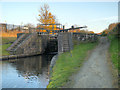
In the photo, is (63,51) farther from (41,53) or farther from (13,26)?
(13,26)

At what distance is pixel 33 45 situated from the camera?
19156mm

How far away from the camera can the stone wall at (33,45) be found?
17375 mm

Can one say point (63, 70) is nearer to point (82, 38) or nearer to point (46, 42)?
point (82, 38)

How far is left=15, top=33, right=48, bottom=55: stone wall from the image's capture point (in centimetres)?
1738

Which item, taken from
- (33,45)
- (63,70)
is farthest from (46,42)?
(63,70)

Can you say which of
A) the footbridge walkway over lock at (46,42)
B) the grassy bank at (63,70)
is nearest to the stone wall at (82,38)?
the footbridge walkway over lock at (46,42)

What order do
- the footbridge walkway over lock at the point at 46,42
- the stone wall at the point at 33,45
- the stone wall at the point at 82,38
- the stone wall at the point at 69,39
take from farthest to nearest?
the stone wall at the point at 82,38
the stone wall at the point at 33,45
the footbridge walkway over lock at the point at 46,42
the stone wall at the point at 69,39

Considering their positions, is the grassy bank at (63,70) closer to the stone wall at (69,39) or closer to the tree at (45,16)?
the stone wall at (69,39)

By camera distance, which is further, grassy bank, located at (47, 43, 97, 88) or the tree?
the tree

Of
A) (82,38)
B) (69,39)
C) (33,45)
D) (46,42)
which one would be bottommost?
(33,45)

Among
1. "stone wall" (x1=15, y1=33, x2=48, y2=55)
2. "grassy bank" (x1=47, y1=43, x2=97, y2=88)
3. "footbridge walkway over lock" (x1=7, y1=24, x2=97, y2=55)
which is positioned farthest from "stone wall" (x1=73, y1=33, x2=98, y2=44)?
"grassy bank" (x1=47, y1=43, x2=97, y2=88)

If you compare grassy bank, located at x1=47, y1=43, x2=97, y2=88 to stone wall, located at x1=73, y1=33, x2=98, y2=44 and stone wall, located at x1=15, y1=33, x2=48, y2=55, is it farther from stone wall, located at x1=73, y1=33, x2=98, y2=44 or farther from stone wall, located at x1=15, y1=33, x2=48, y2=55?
stone wall, located at x1=15, y1=33, x2=48, y2=55

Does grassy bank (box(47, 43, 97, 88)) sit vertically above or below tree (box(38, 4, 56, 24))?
below

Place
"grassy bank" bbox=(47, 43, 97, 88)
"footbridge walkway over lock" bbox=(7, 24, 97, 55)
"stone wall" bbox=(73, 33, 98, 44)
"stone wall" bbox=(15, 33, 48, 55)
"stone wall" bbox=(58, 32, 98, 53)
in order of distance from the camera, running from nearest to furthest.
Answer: "grassy bank" bbox=(47, 43, 97, 88) < "stone wall" bbox=(58, 32, 98, 53) < "footbridge walkway over lock" bbox=(7, 24, 97, 55) < "stone wall" bbox=(15, 33, 48, 55) < "stone wall" bbox=(73, 33, 98, 44)
